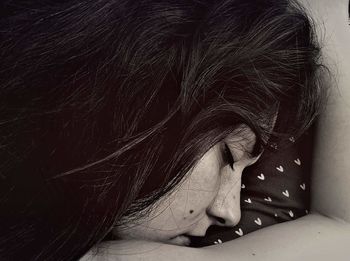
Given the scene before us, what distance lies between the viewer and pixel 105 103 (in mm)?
692

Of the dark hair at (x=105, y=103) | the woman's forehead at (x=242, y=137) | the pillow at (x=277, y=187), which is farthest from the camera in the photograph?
the pillow at (x=277, y=187)

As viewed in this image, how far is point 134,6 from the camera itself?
0.70 metres

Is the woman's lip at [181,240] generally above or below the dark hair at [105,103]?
below

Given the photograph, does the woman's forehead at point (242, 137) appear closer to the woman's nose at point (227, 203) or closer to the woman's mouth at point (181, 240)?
the woman's nose at point (227, 203)

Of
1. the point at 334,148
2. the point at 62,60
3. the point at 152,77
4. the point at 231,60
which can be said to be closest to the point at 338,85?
the point at 334,148

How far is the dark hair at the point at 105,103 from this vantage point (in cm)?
68

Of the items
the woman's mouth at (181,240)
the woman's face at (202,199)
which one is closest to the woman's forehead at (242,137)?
the woman's face at (202,199)

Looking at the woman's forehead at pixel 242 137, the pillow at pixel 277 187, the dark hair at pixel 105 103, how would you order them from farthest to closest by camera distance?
1. the pillow at pixel 277 187
2. the woman's forehead at pixel 242 137
3. the dark hair at pixel 105 103

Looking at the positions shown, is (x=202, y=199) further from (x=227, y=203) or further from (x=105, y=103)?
(x=105, y=103)

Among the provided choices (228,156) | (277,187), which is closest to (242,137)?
(228,156)

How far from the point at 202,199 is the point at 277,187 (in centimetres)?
20

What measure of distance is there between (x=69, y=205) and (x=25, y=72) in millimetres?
181

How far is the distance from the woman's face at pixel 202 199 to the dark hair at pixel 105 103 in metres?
0.02

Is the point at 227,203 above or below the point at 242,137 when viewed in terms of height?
below
